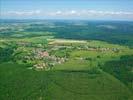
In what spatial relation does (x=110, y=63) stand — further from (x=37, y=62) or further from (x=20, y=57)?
(x=20, y=57)

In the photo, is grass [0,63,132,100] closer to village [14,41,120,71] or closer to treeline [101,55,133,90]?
treeline [101,55,133,90]

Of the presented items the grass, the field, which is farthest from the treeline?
the grass

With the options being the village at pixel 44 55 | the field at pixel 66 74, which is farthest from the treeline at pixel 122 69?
the village at pixel 44 55

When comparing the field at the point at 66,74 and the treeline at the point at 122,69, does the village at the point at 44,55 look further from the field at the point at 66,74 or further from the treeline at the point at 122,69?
the treeline at the point at 122,69

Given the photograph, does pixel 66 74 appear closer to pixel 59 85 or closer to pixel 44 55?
pixel 59 85

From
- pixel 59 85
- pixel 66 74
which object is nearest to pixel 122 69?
pixel 66 74

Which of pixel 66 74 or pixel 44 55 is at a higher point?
pixel 44 55

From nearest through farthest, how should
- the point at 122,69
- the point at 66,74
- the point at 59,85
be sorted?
the point at 59,85 < the point at 66,74 < the point at 122,69

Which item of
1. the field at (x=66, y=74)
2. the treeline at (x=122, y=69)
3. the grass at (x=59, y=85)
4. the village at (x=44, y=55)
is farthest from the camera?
the village at (x=44, y=55)
